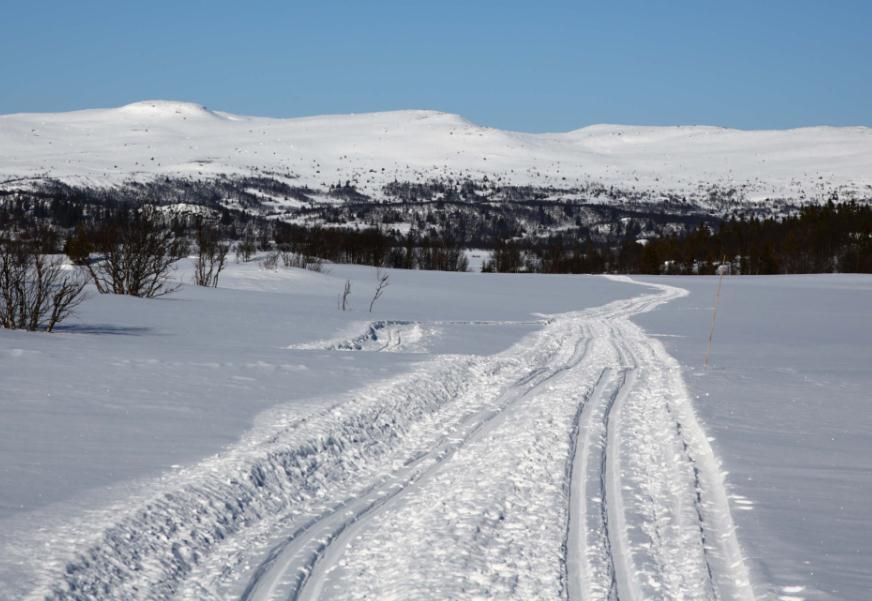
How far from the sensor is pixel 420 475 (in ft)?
28.3

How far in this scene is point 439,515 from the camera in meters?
7.23

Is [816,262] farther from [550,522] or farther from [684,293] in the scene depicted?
[550,522]

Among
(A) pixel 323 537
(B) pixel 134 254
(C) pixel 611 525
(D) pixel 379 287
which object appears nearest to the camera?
(A) pixel 323 537

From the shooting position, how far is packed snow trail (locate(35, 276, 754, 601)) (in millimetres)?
5793

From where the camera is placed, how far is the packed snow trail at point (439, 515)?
19.0 feet

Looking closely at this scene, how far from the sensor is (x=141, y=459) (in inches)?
330

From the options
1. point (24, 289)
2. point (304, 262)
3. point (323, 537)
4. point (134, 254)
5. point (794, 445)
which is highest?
point (134, 254)

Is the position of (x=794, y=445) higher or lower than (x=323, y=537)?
higher

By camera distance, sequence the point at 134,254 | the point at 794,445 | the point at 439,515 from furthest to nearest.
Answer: the point at 134,254
the point at 794,445
the point at 439,515

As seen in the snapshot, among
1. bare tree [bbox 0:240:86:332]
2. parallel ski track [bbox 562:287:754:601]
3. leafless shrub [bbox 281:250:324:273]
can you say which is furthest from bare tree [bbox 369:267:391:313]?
parallel ski track [bbox 562:287:754:601]

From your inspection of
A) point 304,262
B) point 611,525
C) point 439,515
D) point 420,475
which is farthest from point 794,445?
point 304,262

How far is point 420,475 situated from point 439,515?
4.61ft

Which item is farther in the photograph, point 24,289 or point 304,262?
point 304,262

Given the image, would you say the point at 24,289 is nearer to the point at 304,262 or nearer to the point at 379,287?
the point at 379,287
